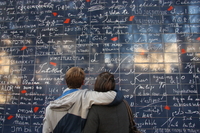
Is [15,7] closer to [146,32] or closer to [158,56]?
[146,32]

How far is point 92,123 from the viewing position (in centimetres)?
134

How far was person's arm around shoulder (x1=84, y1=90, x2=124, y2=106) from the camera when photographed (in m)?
1.34

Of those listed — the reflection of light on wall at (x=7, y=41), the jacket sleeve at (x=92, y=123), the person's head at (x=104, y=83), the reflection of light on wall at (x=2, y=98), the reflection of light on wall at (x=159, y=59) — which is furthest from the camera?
the reflection of light on wall at (x=7, y=41)

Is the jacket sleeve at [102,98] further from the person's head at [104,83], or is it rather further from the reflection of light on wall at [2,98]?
the reflection of light on wall at [2,98]

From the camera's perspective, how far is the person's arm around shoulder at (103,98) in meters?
1.34

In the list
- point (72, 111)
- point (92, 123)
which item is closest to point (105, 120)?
point (92, 123)

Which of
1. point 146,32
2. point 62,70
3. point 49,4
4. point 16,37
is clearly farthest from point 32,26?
point 146,32

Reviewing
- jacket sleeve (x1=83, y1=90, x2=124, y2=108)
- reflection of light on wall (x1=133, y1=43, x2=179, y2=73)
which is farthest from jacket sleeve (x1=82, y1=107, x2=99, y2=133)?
Result: reflection of light on wall (x1=133, y1=43, x2=179, y2=73)

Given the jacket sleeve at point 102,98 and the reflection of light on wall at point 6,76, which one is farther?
the reflection of light on wall at point 6,76

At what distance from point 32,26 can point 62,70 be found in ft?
5.04

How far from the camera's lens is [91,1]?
3.60 m

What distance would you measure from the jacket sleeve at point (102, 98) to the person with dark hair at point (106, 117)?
0.06 meters

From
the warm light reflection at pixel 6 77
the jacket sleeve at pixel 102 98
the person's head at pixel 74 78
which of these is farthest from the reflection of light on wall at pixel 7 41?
the jacket sleeve at pixel 102 98

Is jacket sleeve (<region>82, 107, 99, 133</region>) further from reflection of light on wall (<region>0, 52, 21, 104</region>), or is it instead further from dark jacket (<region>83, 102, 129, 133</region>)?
reflection of light on wall (<region>0, 52, 21, 104</region>)
